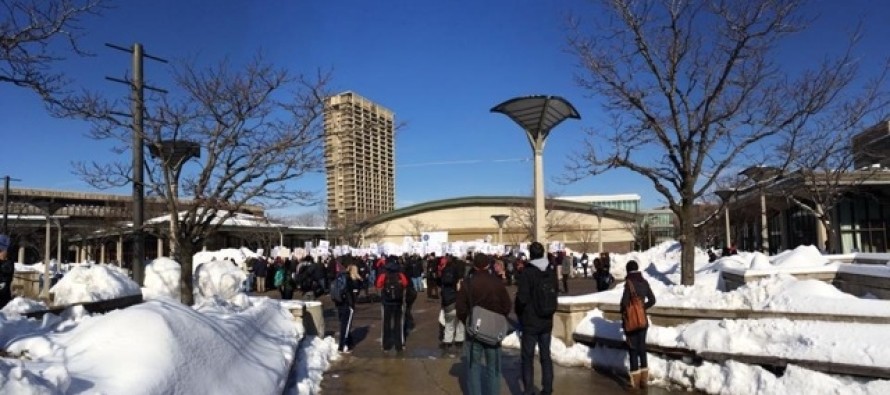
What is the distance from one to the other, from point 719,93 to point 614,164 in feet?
8.24

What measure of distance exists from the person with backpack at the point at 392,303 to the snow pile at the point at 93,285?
4130 millimetres

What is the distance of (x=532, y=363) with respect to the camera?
780 cm

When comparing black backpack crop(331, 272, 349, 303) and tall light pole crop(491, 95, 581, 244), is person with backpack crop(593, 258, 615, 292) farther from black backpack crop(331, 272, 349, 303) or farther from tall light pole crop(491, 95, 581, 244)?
black backpack crop(331, 272, 349, 303)

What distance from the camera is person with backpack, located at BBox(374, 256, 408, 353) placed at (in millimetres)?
11719

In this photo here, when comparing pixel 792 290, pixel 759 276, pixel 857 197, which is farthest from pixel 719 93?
pixel 857 197

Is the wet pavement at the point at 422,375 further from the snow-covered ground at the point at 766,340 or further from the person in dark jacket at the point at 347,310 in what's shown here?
the snow-covered ground at the point at 766,340

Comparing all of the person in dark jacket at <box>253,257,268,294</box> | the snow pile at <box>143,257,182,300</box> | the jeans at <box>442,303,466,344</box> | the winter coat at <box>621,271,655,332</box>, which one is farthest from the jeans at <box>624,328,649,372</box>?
the person in dark jacket at <box>253,257,268,294</box>

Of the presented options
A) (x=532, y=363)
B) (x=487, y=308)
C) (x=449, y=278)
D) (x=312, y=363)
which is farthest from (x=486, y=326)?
(x=449, y=278)

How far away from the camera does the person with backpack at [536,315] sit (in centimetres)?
766

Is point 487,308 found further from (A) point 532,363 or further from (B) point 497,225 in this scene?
(B) point 497,225

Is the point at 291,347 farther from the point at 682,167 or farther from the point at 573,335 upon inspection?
the point at 682,167

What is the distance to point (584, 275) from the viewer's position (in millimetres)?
40938

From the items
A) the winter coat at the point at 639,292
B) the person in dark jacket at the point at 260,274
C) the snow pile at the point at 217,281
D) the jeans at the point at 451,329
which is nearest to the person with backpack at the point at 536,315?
the winter coat at the point at 639,292

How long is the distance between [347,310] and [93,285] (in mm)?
4425
